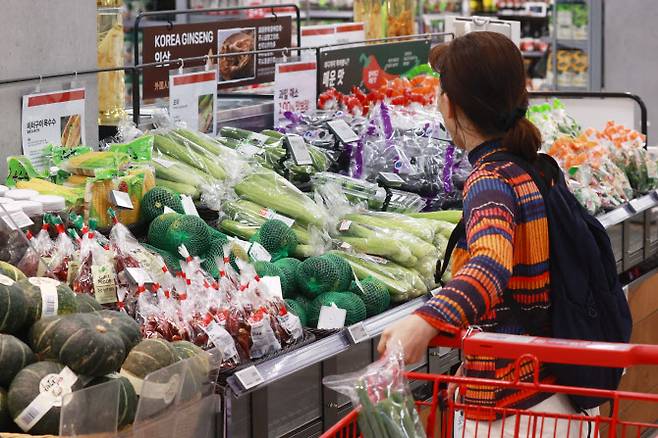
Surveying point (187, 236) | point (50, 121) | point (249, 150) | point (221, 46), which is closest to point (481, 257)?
point (187, 236)

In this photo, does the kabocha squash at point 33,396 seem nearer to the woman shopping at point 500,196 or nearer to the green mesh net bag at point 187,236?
the woman shopping at point 500,196

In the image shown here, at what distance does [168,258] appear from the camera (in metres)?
3.04

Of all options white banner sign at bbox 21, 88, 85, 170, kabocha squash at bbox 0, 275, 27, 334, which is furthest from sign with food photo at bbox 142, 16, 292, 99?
kabocha squash at bbox 0, 275, 27, 334

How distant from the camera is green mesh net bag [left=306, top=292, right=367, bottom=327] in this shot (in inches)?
118

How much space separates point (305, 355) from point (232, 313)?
0.21 metres

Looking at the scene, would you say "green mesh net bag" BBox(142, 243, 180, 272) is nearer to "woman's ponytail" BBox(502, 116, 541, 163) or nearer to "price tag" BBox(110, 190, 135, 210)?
"price tag" BBox(110, 190, 135, 210)

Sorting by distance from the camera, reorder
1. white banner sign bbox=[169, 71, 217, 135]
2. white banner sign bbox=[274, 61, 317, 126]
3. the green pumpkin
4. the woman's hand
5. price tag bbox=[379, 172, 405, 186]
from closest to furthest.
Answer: the woman's hand
the green pumpkin
white banner sign bbox=[169, 71, 217, 135]
price tag bbox=[379, 172, 405, 186]
white banner sign bbox=[274, 61, 317, 126]

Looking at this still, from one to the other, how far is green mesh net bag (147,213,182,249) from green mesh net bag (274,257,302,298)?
0.32 meters

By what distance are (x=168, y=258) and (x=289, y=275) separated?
342 mm

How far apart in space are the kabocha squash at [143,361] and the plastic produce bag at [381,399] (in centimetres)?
74

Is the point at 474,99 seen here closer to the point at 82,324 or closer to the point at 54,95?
the point at 82,324

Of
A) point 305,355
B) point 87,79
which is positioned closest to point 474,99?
point 305,355

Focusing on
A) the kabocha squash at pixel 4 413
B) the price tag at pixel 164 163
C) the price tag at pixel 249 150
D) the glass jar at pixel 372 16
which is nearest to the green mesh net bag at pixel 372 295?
the price tag at pixel 164 163

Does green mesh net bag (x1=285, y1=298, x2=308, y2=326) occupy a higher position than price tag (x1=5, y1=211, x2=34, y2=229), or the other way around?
price tag (x1=5, y1=211, x2=34, y2=229)
